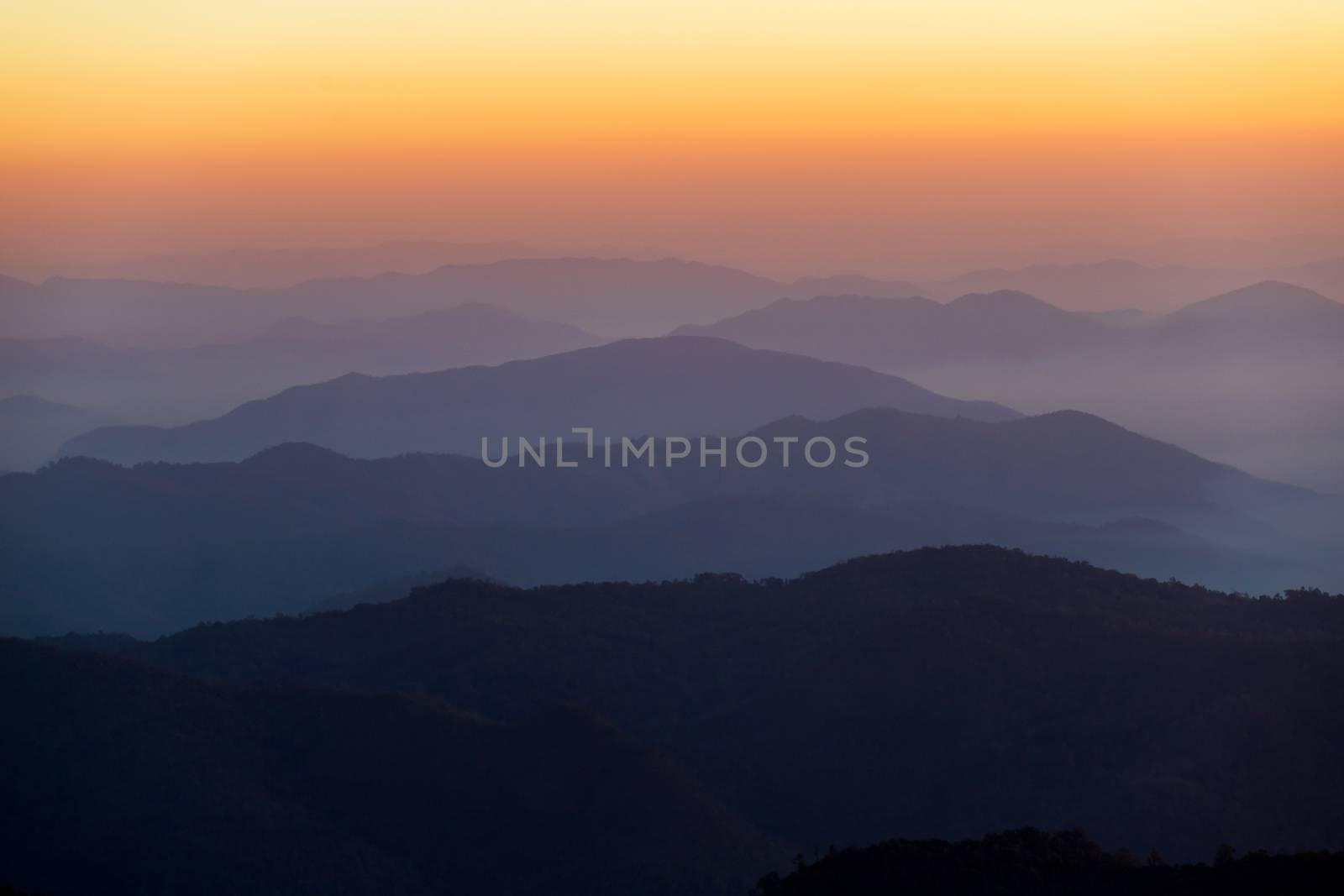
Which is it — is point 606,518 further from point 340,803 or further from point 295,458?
point 340,803

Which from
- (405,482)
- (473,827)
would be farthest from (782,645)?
(405,482)

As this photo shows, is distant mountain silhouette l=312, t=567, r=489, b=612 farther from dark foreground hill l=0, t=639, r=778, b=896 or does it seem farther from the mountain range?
dark foreground hill l=0, t=639, r=778, b=896

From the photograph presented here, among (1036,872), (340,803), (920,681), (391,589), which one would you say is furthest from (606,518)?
(1036,872)

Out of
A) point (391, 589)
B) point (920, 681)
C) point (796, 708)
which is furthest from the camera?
point (391, 589)

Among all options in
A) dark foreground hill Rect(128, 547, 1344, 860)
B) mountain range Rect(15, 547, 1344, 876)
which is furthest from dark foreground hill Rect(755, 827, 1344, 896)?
dark foreground hill Rect(128, 547, 1344, 860)

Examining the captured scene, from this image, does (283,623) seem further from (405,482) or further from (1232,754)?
(405,482)

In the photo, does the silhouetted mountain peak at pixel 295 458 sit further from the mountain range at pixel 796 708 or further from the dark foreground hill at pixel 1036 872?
the dark foreground hill at pixel 1036 872
